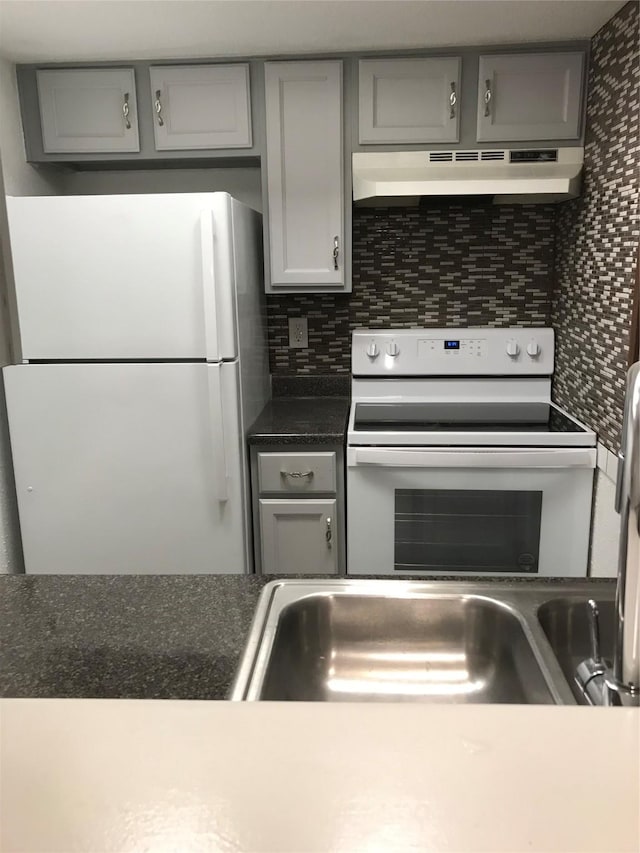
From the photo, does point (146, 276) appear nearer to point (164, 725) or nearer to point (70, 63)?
point (70, 63)

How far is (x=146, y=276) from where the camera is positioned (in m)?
2.26

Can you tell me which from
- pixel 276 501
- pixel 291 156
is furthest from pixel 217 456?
pixel 291 156

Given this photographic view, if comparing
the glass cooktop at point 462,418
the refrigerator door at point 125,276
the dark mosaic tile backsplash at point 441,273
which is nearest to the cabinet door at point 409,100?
the dark mosaic tile backsplash at point 441,273

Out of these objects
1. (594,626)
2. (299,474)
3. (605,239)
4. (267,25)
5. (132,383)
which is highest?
(267,25)

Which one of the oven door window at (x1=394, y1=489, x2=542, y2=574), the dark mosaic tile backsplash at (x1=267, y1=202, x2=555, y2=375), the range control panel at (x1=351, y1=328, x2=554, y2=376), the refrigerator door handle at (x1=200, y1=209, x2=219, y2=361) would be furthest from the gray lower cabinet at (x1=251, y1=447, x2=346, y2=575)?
the dark mosaic tile backsplash at (x1=267, y1=202, x2=555, y2=375)

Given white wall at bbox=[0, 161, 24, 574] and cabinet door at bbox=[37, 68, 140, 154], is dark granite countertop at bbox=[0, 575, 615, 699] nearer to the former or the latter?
white wall at bbox=[0, 161, 24, 574]

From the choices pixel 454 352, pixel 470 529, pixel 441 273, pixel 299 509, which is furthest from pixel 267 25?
pixel 470 529

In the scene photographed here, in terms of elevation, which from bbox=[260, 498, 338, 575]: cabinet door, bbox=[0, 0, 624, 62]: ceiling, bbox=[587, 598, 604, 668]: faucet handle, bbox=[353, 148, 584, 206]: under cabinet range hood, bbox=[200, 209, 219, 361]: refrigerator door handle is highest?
bbox=[0, 0, 624, 62]: ceiling

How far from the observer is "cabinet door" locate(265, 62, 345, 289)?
2.56m

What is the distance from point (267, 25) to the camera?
228cm

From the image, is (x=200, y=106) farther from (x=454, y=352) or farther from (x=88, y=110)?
(x=454, y=352)

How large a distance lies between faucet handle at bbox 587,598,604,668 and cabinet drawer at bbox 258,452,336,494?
4.66ft

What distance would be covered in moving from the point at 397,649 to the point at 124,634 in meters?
0.45

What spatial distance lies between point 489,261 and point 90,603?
2.33 meters
